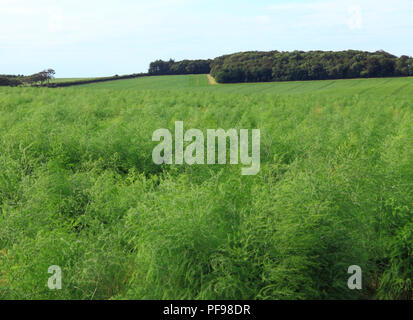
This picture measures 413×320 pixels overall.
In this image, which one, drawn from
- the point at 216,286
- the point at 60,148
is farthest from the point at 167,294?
the point at 60,148

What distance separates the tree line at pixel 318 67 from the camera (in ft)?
177

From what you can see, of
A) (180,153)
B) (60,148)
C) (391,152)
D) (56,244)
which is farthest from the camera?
(60,148)

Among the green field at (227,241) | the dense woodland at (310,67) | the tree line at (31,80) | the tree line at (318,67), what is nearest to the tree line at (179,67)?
the dense woodland at (310,67)

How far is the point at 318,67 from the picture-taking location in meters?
56.3

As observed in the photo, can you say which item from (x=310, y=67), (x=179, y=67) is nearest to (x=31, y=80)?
(x=179, y=67)

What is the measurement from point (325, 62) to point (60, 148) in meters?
57.4

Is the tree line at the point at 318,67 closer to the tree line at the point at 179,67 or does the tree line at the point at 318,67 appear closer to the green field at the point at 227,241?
the tree line at the point at 179,67

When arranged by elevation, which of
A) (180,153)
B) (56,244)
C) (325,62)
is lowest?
(56,244)

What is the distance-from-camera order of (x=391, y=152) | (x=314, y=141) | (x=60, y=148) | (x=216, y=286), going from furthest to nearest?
(x=314, y=141) → (x=60, y=148) → (x=391, y=152) → (x=216, y=286)

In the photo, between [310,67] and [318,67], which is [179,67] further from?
[318,67]

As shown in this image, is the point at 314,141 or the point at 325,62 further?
the point at 325,62

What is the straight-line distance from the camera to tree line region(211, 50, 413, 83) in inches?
2121

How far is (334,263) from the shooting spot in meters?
3.75
